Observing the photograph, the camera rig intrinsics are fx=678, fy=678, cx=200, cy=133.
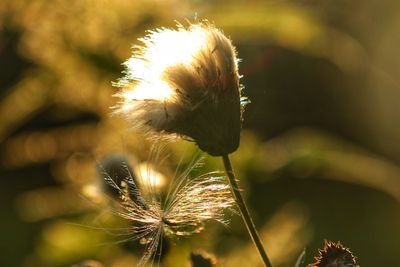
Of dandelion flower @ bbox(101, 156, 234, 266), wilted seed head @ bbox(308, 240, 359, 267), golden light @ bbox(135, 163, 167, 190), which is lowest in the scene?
wilted seed head @ bbox(308, 240, 359, 267)

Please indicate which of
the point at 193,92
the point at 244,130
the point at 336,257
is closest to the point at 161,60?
the point at 193,92

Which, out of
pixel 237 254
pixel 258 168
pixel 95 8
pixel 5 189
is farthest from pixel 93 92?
pixel 5 189

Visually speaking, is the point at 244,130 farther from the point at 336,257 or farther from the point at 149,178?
the point at 336,257

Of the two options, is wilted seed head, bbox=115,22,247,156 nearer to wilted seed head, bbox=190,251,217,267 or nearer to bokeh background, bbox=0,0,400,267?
wilted seed head, bbox=190,251,217,267

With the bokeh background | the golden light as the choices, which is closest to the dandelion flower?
the golden light

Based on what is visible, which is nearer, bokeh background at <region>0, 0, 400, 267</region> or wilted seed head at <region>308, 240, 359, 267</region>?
wilted seed head at <region>308, 240, 359, 267</region>

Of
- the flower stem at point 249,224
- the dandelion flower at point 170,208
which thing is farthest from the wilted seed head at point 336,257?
the dandelion flower at point 170,208
